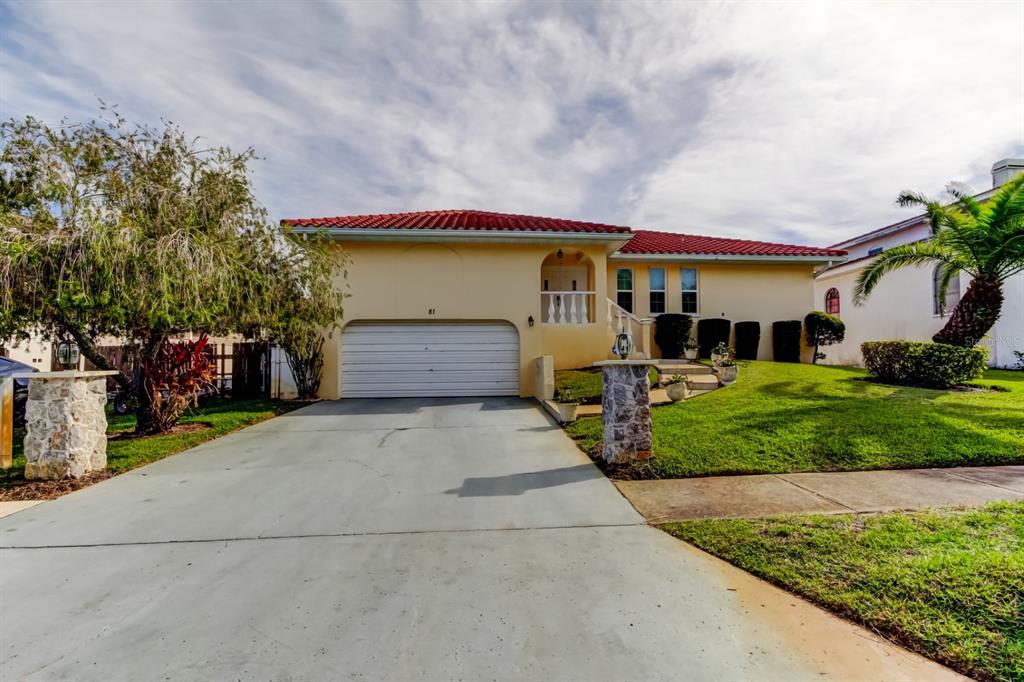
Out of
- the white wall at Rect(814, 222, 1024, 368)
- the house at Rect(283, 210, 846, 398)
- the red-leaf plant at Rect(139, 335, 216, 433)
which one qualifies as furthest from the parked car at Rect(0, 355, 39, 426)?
the white wall at Rect(814, 222, 1024, 368)

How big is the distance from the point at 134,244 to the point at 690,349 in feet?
40.4

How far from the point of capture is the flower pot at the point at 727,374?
10086 mm

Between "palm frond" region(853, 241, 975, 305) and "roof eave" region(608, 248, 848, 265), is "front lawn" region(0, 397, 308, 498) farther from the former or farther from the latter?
"palm frond" region(853, 241, 975, 305)

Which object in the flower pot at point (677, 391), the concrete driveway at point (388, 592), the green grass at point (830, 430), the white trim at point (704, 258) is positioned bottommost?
the concrete driveway at point (388, 592)

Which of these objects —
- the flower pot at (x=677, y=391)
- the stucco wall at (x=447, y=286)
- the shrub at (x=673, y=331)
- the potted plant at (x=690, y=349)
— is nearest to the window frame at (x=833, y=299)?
the potted plant at (x=690, y=349)

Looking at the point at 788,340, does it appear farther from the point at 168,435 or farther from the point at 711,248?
the point at 168,435

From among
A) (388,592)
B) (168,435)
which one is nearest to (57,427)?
(168,435)

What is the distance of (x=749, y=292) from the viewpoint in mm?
15320

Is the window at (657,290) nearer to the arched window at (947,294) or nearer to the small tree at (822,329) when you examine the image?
the small tree at (822,329)

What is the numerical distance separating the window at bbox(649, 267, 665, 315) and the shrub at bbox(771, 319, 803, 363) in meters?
3.85

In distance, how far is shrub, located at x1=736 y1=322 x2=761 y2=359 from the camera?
1467 cm

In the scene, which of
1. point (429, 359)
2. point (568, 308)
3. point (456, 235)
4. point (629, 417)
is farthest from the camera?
point (568, 308)

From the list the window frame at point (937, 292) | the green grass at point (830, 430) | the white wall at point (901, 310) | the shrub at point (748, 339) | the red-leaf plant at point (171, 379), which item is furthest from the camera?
the window frame at point (937, 292)

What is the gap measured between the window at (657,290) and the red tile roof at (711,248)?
0.75 metres
